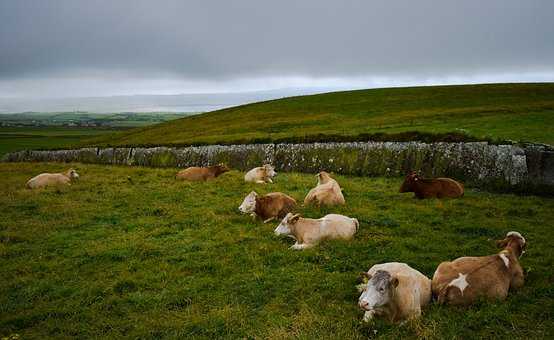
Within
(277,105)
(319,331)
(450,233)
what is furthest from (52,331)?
(277,105)

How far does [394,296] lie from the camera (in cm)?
762

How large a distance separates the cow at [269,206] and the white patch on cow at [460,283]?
6.95 metres

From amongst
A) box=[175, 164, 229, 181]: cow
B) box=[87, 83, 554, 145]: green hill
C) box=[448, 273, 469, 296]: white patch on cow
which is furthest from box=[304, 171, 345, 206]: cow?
box=[87, 83, 554, 145]: green hill

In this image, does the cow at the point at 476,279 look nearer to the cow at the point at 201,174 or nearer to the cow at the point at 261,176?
the cow at the point at 261,176

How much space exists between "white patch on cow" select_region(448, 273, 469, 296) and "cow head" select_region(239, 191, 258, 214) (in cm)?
775

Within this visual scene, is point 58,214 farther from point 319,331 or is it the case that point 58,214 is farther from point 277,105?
point 277,105

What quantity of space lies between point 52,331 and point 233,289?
11.2 feet

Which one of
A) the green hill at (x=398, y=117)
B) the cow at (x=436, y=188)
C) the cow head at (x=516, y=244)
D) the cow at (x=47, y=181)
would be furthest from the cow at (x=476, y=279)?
Answer: the cow at (x=47, y=181)

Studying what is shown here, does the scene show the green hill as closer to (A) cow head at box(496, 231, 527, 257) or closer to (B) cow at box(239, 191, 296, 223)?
(B) cow at box(239, 191, 296, 223)

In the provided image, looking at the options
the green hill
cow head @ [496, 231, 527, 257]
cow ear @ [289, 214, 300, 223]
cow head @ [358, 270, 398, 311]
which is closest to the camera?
cow head @ [358, 270, 398, 311]

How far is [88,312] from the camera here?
8383mm

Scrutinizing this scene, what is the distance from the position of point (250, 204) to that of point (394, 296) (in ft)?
25.6

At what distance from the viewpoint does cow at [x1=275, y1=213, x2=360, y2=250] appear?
11.5 metres

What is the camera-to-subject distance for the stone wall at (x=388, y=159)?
17.0m
